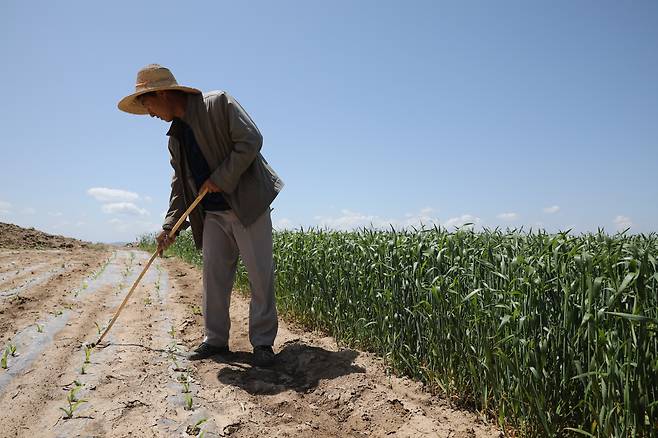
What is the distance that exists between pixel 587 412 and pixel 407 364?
126cm

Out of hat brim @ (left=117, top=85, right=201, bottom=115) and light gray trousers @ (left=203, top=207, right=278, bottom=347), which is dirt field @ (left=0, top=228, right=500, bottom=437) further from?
hat brim @ (left=117, top=85, right=201, bottom=115)

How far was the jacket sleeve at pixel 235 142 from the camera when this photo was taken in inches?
137

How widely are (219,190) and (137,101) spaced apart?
1.05m

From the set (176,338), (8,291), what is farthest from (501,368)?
(8,291)

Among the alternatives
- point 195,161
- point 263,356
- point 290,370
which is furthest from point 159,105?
point 290,370

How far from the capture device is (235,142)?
3611 millimetres

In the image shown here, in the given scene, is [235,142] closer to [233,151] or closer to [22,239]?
[233,151]

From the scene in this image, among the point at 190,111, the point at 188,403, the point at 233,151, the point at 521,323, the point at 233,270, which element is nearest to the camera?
the point at 521,323

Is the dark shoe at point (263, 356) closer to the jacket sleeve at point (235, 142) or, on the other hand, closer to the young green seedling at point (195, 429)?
the young green seedling at point (195, 429)

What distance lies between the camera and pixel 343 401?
3.05 meters

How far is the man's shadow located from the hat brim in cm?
209

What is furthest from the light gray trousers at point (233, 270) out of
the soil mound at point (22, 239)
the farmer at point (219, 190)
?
the soil mound at point (22, 239)

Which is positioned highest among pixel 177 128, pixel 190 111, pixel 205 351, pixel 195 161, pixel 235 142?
pixel 190 111

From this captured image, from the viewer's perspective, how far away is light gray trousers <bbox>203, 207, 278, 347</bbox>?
379 centimetres
